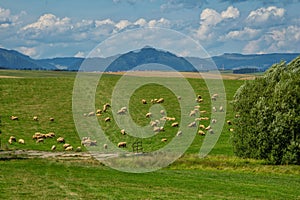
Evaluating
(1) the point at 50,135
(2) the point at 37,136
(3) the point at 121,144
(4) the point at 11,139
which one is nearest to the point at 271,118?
(3) the point at 121,144

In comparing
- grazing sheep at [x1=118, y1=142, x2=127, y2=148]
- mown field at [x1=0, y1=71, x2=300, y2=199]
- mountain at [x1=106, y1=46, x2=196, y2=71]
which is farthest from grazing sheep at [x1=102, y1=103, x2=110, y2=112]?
grazing sheep at [x1=118, y1=142, x2=127, y2=148]

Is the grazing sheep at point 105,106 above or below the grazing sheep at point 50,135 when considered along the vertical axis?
above

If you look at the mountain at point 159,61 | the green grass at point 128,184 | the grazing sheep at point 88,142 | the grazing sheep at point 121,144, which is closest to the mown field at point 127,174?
the green grass at point 128,184

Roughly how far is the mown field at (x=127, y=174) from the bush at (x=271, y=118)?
123 centimetres

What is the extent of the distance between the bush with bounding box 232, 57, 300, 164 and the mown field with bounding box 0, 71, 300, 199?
4.04 feet

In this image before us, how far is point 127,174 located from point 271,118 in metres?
13.5

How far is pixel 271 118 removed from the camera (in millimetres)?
38188

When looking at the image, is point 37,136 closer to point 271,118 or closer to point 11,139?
point 11,139

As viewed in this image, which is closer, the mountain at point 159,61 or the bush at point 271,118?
the mountain at point 159,61

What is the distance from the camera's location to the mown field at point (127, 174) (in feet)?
75.3

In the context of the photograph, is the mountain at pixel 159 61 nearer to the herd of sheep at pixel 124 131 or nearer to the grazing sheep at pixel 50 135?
the herd of sheep at pixel 124 131

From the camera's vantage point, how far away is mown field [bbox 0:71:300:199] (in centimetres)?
2296

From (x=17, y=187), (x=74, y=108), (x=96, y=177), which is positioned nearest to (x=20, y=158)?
(x=96, y=177)

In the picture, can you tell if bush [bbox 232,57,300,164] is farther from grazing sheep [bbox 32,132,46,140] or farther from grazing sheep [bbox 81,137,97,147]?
grazing sheep [bbox 32,132,46,140]
